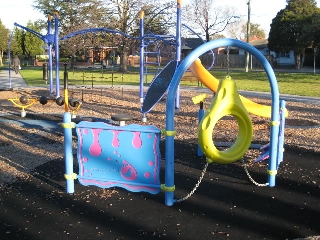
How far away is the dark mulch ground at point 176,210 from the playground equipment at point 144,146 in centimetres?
23

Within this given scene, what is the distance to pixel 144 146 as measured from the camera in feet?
14.9

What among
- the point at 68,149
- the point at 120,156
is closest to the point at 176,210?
the point at 120,156

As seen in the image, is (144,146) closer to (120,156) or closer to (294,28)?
(120,156)

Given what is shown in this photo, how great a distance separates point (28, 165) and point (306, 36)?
124 feet

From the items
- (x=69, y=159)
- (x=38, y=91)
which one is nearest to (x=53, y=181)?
(x=69, y=159)

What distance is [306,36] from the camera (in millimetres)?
38875

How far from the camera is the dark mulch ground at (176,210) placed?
12.5 feet

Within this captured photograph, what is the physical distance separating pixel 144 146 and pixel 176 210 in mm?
813

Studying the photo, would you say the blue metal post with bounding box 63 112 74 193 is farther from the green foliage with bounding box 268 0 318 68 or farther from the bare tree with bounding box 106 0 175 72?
the green foliage with bounding box 268 0 318 68

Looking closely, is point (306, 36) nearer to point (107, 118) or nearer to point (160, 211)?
point (107, 118)

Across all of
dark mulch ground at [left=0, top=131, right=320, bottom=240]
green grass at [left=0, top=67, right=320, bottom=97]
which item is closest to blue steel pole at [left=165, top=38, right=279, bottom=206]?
dark mulch ground at [left=0, top=131, right=320, bottom=240]

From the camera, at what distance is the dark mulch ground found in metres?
3.81

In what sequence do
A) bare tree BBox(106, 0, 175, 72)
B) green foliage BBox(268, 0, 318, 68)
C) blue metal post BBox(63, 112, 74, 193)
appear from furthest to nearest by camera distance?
green foliage BBox(268, 0, 318, 68) < bare tree BBox(106, 0, 175, 72) < blue metal post BBox(63, 112, 74, 193)

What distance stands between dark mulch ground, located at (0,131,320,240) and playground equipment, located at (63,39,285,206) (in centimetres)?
23
